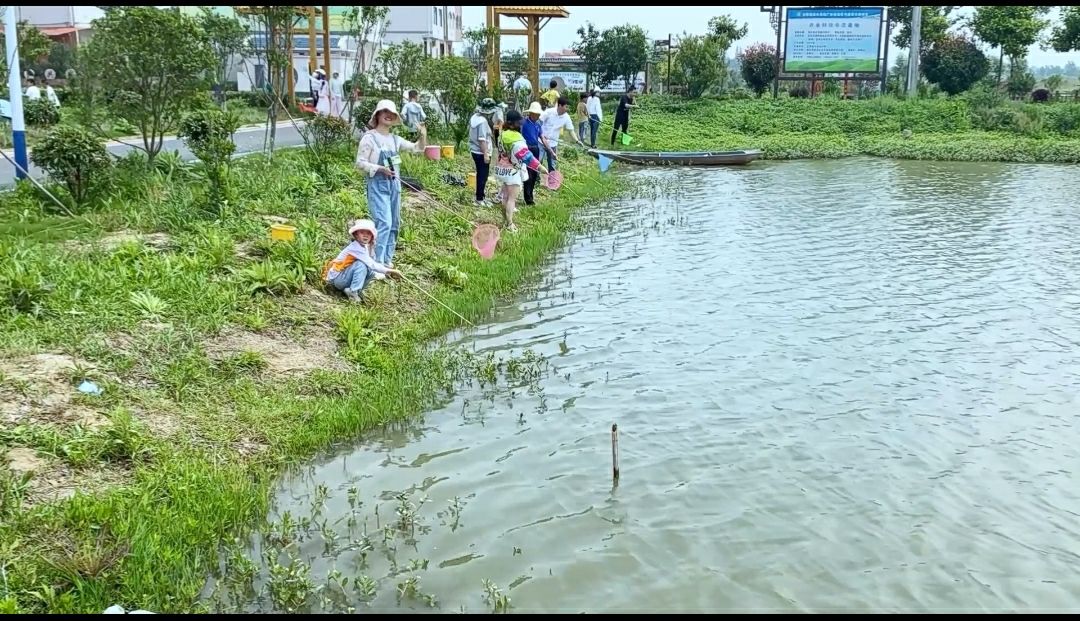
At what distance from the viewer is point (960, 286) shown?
10016mm

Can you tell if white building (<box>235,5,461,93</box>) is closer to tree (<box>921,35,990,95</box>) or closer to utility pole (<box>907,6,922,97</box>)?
utility pole (<box>907,6,922,97</box>)

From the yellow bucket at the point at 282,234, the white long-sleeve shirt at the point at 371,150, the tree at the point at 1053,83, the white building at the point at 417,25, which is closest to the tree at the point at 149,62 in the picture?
the yellow bucket at the point at 282,234

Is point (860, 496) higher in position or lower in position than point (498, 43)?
lower

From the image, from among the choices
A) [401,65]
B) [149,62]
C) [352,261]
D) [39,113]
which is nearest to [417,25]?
[401,65]

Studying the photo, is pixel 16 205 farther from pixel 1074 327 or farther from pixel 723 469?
pixel 1074 327

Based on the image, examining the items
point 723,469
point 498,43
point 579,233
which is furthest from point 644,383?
point 498,43

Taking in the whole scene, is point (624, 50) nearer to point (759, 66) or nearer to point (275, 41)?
point (759, 66)

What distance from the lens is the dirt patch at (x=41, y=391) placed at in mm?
5172

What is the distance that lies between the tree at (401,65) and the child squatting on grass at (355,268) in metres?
9.68

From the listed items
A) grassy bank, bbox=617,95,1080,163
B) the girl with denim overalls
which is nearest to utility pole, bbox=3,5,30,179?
the girl with denim overalls

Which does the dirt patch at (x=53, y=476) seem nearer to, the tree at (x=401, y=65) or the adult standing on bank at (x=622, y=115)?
the tree at (x=401, y=65)

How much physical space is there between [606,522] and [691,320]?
414 centimetres

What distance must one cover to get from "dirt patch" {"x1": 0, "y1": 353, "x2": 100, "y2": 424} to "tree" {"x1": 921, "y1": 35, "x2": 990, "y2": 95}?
3547 cm

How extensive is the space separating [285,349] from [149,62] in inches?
193
